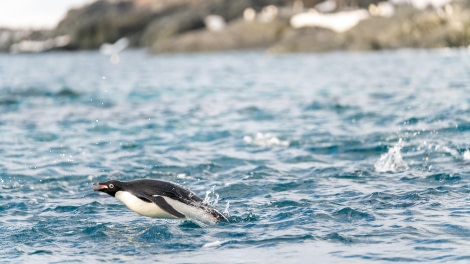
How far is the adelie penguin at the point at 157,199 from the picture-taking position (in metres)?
11.4

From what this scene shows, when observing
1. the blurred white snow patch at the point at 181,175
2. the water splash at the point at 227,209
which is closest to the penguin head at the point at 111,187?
the water splash at the point at 227,209

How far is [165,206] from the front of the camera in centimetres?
1127

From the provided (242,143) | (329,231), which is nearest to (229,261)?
(329,231)

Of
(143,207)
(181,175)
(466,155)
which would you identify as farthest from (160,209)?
(466,155)

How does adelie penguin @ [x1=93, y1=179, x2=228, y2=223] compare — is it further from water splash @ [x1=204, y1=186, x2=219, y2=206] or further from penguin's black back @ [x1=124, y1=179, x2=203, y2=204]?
water splash @ [x1=204, y1=186, x2=219, y2=206]

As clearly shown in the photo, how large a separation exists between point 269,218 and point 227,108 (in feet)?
54.0

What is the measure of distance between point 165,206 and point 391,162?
617cm

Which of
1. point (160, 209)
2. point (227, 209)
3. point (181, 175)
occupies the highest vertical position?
point (181, 175)

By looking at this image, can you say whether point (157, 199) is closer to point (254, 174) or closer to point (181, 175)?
point (254, 174)

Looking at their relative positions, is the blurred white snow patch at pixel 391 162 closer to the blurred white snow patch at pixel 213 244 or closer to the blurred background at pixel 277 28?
the blurred white snow patch at pixel 213 244

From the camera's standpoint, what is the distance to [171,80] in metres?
46.2

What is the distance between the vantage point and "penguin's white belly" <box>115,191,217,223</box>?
11.4 metres

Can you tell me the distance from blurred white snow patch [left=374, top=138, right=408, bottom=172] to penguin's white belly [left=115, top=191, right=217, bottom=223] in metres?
4.93

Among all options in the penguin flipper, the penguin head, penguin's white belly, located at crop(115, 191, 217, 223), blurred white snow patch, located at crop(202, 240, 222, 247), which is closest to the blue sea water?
blurred white snow patch, located at crop(202, 240, 222, 247)
